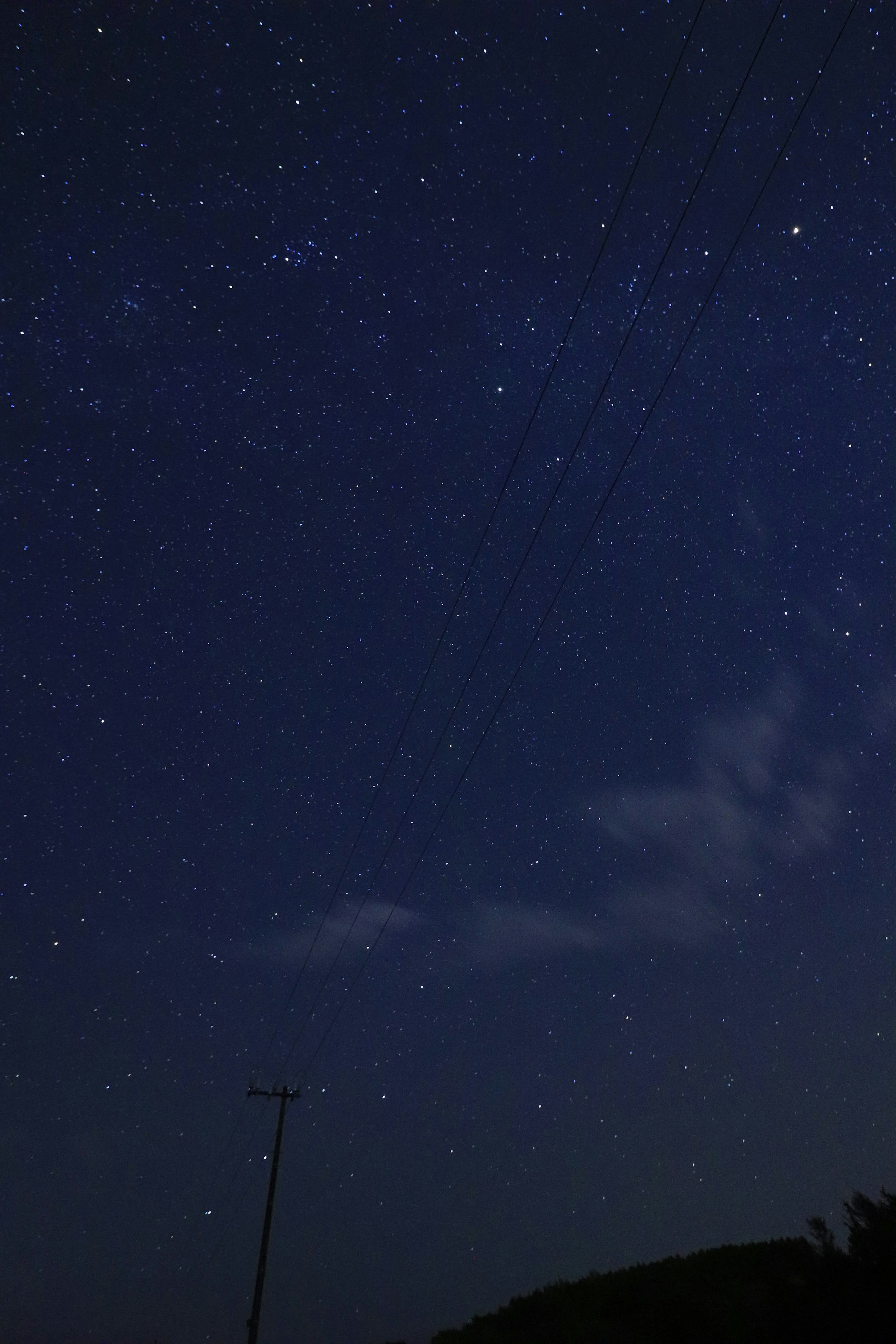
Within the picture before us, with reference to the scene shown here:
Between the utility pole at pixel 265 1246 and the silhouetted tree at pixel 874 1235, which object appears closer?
the silhouetted tree at pixel 874 1235

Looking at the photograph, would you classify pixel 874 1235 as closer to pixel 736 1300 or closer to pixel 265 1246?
pixel 736 1300

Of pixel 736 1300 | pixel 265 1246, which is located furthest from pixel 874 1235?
pixel 265 1246

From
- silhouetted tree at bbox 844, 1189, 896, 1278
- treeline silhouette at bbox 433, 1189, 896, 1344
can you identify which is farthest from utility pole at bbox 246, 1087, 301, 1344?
silhouetted tree at bbox 844, 1189, 896, 1278

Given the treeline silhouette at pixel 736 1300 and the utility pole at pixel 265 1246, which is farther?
the utility pole at pixel 265 1246

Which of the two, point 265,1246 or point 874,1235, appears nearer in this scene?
point 874,1235

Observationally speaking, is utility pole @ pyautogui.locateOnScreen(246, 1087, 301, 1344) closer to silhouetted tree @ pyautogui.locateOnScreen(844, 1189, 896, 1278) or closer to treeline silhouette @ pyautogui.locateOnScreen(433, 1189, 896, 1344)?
treeline silhouette @ pyautogui.locateOnScreen(433, 1189, 896, 1344)

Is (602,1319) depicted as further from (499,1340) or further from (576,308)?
(576,308)

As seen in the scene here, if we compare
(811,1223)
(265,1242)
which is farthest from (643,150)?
(265,1242)

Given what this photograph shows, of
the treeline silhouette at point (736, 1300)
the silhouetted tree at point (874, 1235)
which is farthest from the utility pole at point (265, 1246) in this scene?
the silhouetted tree at point (874, 1235)

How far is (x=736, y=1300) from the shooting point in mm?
12445

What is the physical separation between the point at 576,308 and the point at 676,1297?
14.2 meters

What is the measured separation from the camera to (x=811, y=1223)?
909 centimetres

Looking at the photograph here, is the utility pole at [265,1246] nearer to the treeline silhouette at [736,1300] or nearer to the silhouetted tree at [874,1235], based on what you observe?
the treeline silhouette at [736,1300]

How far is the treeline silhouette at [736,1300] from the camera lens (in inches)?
308
